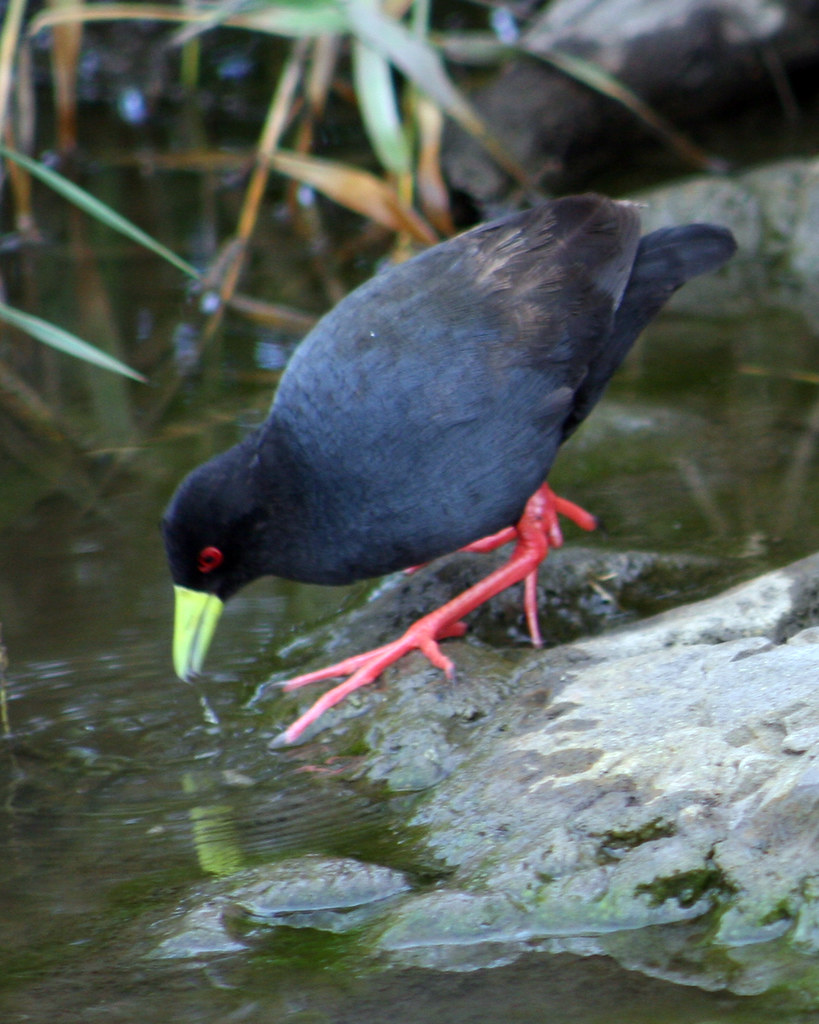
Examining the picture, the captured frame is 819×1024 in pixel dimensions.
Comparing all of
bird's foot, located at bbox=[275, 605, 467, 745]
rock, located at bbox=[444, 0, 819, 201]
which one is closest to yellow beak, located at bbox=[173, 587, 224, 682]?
bird's foot, located at bbox=[275, 605, 467, 745]

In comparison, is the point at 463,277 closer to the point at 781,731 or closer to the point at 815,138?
the point at 781,731

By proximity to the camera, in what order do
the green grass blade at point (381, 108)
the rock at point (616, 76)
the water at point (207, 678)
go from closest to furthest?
the water at point (207, 678) < the green grass blade at point (381, 108) < the rock at point (616, 76)

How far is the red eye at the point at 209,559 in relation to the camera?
3459 millimetres

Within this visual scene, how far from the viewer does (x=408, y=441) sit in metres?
3.35

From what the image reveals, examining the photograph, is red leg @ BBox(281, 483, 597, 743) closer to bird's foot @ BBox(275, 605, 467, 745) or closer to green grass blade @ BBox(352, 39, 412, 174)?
bird's foot @ BBox(275, 605, 467, 745)

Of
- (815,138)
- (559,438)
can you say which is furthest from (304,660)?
(815,138)

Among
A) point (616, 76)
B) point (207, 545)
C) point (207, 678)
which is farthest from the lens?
point (616, 76)

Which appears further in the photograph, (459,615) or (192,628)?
(459,615)

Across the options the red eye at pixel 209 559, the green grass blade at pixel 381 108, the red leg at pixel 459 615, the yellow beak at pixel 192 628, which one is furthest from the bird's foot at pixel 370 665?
the green grass blade at pixel 381 108

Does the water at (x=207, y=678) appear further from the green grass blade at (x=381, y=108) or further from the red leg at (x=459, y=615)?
the green grass blade at (x=381, y=108)

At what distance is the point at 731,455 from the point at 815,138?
471cm

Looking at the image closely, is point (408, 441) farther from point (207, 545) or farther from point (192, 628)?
point (192, 628)

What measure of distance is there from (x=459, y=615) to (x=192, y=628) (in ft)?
2.52

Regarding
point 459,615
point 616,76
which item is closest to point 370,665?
point 459,615
